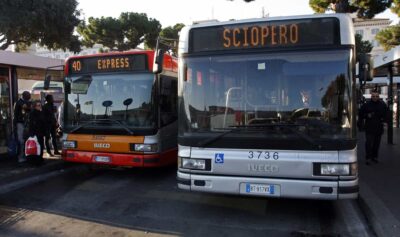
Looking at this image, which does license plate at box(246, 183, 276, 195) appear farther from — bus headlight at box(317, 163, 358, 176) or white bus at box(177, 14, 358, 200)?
bus headlight at box(317, 163, 358, 176)

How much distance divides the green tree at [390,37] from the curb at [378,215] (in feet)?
74.7

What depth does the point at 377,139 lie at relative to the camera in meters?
9.85

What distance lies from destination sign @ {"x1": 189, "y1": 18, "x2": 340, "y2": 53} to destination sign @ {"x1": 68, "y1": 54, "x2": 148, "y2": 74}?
2608 millimetres

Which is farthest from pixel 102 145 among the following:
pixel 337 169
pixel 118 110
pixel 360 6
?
pixel 360 6

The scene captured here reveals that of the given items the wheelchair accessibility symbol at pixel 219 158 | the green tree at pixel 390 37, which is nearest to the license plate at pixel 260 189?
the wheelchair accessibility symbol at pixel 219 158

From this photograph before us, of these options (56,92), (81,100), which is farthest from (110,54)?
(56,92)

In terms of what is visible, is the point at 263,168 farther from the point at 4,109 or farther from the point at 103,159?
the point at 4,109

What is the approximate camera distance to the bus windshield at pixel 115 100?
815 centimetres

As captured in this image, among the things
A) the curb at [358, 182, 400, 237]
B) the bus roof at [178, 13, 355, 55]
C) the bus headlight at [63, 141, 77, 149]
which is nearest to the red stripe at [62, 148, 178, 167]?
the bus headlight at [63, 141, 77, 149]

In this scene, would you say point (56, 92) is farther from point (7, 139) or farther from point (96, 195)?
point (96, 195)

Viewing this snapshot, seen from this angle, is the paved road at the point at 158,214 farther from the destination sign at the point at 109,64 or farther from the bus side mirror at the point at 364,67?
the destination sign at the point at 109,64

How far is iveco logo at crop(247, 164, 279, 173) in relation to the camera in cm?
535

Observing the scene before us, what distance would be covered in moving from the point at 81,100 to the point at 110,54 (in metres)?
1.11

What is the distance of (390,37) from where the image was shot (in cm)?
2745
